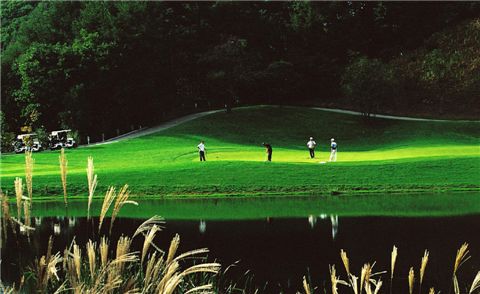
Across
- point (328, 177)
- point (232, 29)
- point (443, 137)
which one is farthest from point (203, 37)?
point (328, 177)

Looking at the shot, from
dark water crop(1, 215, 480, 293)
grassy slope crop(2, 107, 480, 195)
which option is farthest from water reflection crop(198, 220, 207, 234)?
grassy slope crop(2, 107, 480, 195)

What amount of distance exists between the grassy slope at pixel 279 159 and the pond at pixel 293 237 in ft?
11.6

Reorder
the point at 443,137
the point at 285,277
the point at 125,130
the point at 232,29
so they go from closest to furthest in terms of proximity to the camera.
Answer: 1. the point at 285,277
2. the point at 443,137
3. the point at 125,130
4. the point at 232,29

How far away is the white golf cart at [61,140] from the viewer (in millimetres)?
53188

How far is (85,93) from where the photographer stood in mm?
58281

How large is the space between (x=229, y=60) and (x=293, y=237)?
4621 centimetres

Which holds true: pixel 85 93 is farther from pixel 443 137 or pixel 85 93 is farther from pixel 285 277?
pixel 285 277

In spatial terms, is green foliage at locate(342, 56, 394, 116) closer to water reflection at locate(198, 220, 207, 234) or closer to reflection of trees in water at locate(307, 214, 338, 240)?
reflection of trees in water at locate(307, 214, 338, 240)

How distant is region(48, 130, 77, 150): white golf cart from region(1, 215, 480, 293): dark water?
29.6 m

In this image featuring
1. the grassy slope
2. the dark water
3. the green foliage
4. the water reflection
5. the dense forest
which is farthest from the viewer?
the dense forest

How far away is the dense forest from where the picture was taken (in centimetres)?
5869

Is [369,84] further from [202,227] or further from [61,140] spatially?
[202,227]

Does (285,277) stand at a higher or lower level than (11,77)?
lower

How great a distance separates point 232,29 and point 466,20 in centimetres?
2823
